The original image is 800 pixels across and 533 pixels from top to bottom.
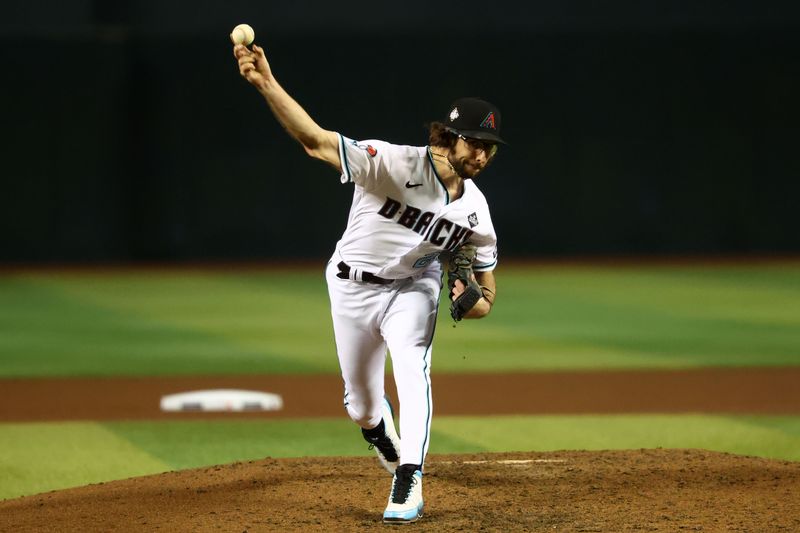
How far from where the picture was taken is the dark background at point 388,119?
1939 centimetres

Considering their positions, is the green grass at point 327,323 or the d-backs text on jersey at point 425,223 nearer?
the d-backs text on jersey at point 425,223

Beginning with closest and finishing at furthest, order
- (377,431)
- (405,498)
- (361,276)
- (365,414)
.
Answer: (405,498) → (361,276) → (365,414) → (377,431)

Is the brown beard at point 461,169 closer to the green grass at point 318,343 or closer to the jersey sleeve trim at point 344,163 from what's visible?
the jersey sleeve trim at point 344,163

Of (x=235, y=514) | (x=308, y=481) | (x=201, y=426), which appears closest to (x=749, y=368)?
(x=201, y=426)

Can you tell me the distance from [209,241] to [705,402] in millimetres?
12169

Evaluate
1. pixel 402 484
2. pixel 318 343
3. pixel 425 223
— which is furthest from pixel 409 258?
pixel 318 343

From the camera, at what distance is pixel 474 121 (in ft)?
16.9

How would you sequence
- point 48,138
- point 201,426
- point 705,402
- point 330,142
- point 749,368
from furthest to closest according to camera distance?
point 48,138 → point 749,368 → point 705,402 → point 201,426 → point 330,142

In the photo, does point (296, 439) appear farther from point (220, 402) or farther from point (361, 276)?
point (361, 276)

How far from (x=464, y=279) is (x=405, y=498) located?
3.18 feet

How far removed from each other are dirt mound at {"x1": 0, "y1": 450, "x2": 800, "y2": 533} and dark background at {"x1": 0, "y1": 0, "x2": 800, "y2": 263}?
13.5m

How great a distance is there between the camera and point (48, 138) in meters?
19.4

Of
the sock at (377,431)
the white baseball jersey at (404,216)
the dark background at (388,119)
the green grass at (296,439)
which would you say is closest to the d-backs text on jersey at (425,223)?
the white baseball jersey at (404,216)

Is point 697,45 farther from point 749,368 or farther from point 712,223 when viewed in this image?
point 749,368
